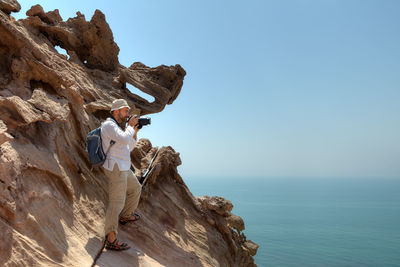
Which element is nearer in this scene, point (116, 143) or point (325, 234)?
point (116, 143)

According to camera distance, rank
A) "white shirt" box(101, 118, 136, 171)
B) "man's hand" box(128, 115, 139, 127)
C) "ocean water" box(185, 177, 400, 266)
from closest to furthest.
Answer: "white shirt" box(101, 118, 136, 171)
"man's hand" box(128, 115, 139, 127)
"ocean water" box(185, 177, 400, 266)

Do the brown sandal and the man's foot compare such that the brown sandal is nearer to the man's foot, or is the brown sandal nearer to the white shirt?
the man's foot

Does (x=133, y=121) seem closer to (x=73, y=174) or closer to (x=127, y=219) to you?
(x=73, y=174)

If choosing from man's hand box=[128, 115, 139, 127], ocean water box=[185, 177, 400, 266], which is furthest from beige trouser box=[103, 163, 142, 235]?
ocean water box=[185, 177, 400, 266]

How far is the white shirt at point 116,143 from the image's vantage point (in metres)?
4.92

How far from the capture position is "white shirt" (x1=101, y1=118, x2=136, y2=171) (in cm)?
492

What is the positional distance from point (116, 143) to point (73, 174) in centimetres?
169

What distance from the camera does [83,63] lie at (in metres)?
11.7

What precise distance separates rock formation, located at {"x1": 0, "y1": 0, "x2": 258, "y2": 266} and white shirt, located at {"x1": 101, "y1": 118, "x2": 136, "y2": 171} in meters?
1.20

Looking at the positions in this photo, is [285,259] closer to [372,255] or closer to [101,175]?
[372,255]

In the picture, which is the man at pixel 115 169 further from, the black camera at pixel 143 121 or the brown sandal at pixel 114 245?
the black camera at pixel 143 121

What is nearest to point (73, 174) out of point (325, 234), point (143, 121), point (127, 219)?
point (127, 219)

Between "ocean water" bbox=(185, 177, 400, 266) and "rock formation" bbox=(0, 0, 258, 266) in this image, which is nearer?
"rock formation" bbox=(0, 0, 258, 266)

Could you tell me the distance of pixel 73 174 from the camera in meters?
5.92
